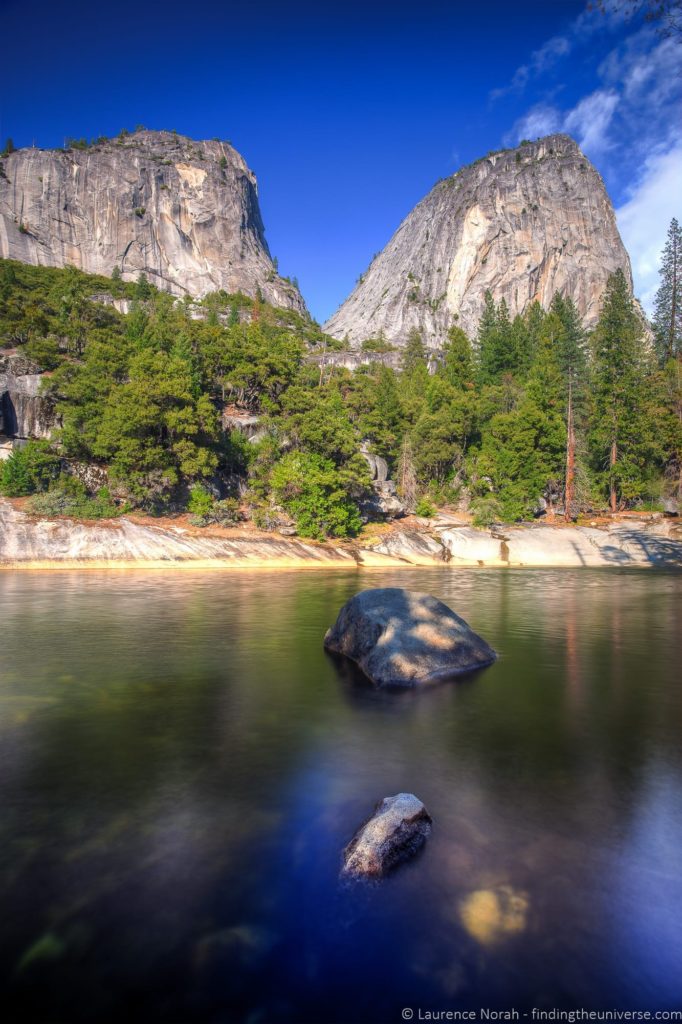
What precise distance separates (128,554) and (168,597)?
12055 millimetres

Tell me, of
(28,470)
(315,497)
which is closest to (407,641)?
(315,497)

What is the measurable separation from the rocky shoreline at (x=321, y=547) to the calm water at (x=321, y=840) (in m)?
20.3

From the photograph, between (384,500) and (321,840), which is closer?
(321,840)

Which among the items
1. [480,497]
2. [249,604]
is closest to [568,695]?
[249,604]

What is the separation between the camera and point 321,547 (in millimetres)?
36219

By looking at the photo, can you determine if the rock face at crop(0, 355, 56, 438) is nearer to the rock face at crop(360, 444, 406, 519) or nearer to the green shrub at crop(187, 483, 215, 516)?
the green shrub at crop(187, 483, 215, 516)

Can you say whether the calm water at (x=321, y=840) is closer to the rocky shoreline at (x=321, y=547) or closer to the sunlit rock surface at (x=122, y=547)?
the sunlit rock surface at (x=122, y=547)

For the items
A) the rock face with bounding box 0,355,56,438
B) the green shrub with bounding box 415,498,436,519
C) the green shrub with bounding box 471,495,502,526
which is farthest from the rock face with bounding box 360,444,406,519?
the rock face with bounding box 0,355,56,438

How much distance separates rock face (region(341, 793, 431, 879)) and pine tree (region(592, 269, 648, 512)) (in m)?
45.9

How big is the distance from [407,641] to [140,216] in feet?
463

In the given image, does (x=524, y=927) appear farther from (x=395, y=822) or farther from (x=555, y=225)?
(x=555, y=225)

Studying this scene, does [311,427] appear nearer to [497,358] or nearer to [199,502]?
[199,502]

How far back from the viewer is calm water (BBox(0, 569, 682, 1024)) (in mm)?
4234

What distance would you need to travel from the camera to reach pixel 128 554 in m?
33.0
